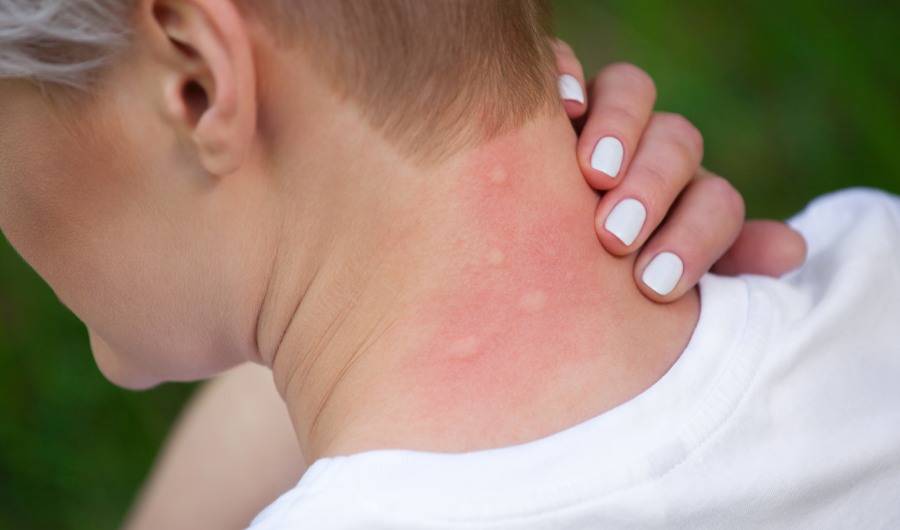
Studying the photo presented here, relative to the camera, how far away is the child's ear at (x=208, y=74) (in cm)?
78

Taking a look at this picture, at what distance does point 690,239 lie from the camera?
103cm

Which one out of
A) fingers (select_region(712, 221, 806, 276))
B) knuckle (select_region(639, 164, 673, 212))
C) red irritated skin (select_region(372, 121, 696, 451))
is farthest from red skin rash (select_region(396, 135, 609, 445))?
fingers (select_region(712, 221, 806, 276))

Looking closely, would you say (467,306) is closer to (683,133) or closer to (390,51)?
(390,51)

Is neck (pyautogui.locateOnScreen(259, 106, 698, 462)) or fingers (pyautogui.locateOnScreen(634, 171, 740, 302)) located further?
fingers (pyautogui.locateOnScreen(634, 171, 740, 302))

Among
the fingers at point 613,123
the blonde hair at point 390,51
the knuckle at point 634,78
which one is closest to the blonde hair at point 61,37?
the blonde hair at point 390,51

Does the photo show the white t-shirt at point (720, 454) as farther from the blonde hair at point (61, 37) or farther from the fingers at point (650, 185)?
the blonde hair at point (61, 37)

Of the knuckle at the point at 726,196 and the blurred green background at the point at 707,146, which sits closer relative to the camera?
the knuckle at the point at 726,196

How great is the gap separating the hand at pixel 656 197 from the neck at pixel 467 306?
51 millimetres

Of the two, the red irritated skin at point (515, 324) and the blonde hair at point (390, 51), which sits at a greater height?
the blonde hair at point (390, 51)

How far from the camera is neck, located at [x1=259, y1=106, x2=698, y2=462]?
2.75 feet

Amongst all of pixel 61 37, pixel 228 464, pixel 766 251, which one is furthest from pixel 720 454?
pixel 228 464

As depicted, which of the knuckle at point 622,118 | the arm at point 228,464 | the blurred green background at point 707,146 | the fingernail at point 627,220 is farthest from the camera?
the blurred green background at point 707,146

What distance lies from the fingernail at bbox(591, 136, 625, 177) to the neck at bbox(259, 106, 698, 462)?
0.06 meters

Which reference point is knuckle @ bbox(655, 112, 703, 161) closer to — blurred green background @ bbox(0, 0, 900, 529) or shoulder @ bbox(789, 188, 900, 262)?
shoulder @ bbox(789, 188, 900, 262)
